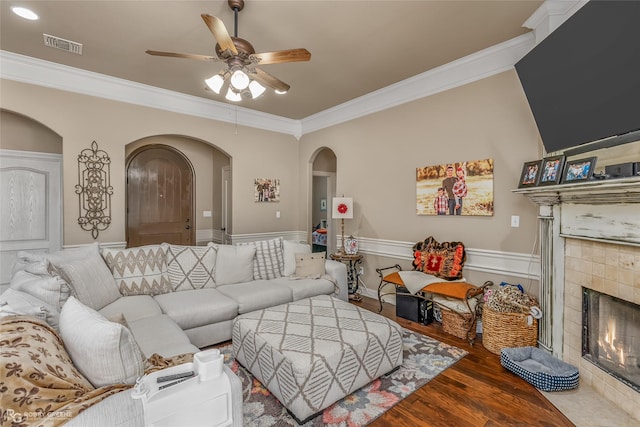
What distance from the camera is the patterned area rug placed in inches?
72.8

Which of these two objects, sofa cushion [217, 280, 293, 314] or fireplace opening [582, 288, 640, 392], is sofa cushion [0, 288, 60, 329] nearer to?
sofa cushion [217, 280, 293, 314]

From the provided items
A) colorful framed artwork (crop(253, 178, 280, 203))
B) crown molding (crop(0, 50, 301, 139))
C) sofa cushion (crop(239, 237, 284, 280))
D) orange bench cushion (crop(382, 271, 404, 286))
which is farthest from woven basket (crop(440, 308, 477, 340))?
crown molding (crop(0, 50, 301, 139))

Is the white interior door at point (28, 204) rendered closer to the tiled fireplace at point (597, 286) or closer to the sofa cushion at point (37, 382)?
the sofa cushion at point (37, 382)

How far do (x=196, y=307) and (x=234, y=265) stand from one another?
0.79m

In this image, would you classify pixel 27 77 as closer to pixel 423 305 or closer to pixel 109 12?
pixel 109 12

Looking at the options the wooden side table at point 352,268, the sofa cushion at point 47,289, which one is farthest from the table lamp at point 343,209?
the sofa cushion at point 47,289

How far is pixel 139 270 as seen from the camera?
299cm

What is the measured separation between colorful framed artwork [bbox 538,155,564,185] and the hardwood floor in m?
1.52

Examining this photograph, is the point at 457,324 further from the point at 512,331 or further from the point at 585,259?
the point at 585,259

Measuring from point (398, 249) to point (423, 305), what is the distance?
0.85 meters

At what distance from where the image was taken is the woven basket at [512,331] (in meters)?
2.57

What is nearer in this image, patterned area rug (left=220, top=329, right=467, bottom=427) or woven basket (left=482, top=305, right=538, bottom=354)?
patterned area rug (left=220, top=329, right=467, bottom=427)

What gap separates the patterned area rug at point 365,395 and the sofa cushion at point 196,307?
1.06 ft

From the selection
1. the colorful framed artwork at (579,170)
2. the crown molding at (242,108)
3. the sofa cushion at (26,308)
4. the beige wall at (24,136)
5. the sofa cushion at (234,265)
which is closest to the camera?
the sofa cushion at (26,308)
